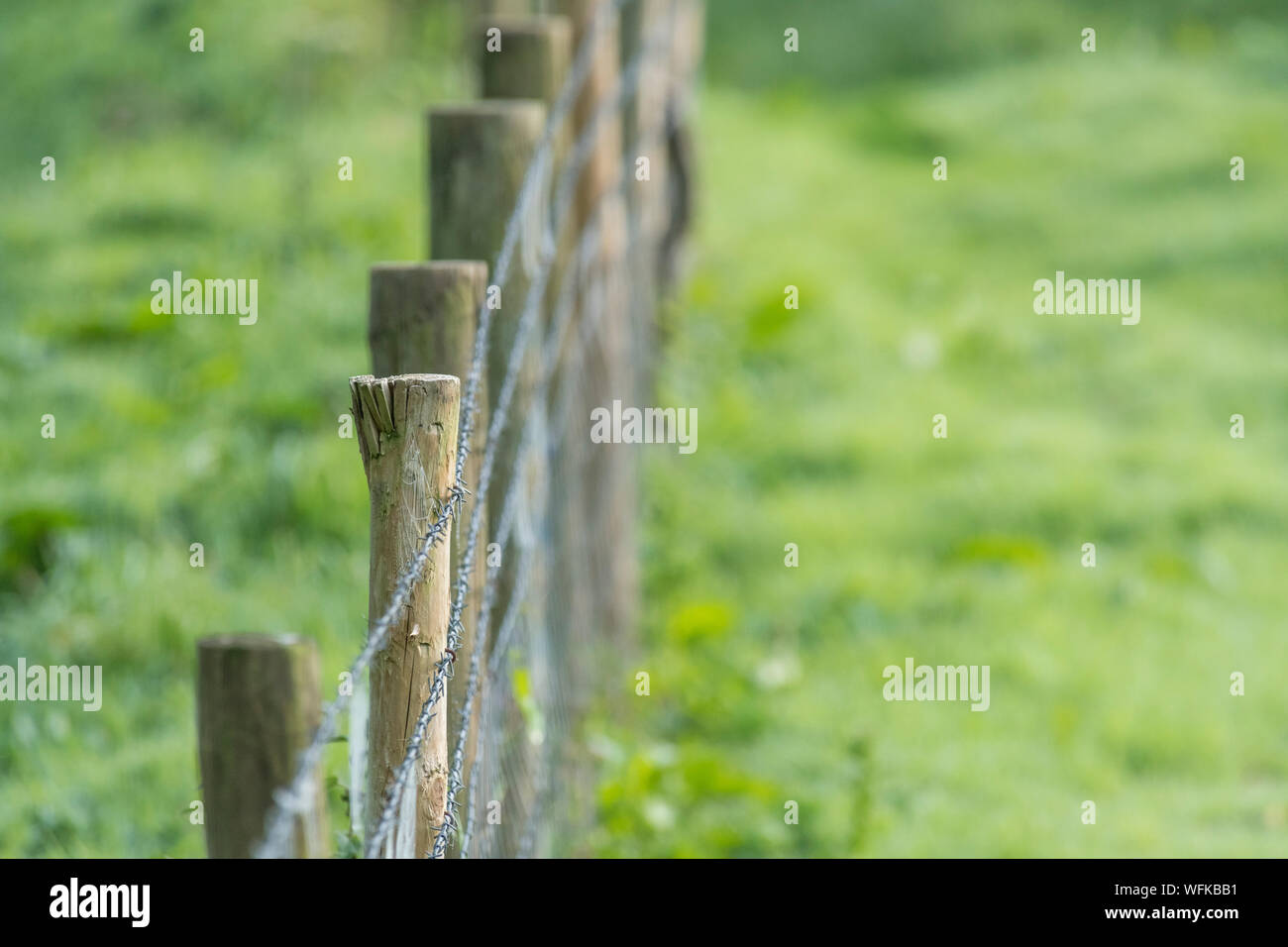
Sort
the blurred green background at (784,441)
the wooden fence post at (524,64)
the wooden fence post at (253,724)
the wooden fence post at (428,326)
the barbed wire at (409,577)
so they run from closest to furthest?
1. the barbed wire at (409,577)
2. the wooden fence post at (253,724)
3. the wooden fence post at (428,326)
4. the wooden fence post at (524,64)
5. the blurred green background at (784,441)

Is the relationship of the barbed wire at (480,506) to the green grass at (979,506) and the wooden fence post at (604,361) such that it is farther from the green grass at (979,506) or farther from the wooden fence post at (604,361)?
the green grass at (979,506)

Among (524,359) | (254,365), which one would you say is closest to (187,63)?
(254,365)

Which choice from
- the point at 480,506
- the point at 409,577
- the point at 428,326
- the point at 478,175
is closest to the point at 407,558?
the point at 409,577

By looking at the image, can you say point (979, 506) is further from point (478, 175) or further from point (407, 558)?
point (407, 558)

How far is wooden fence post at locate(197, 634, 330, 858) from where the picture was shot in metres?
1.87

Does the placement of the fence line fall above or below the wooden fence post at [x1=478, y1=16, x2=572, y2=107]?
below

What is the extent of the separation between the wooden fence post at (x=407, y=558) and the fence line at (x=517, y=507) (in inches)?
0.4

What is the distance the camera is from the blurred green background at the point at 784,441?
4047 mm

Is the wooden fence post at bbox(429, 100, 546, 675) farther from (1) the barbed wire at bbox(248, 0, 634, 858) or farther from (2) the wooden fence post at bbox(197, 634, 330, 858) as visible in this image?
(2) the wooden fence post at bbox(197, 634, 330, 858)

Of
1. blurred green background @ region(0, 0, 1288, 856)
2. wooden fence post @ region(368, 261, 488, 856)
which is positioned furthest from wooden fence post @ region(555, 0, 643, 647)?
wooden fence post @ region(368, 261, 488, 856)

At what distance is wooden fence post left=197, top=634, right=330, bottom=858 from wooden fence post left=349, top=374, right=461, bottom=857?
222 mm

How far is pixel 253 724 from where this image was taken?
6.18 ft

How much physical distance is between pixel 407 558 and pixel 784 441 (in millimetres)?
4547

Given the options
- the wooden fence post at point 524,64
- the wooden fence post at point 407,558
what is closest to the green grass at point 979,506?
the wooden fence post at point 524,64
